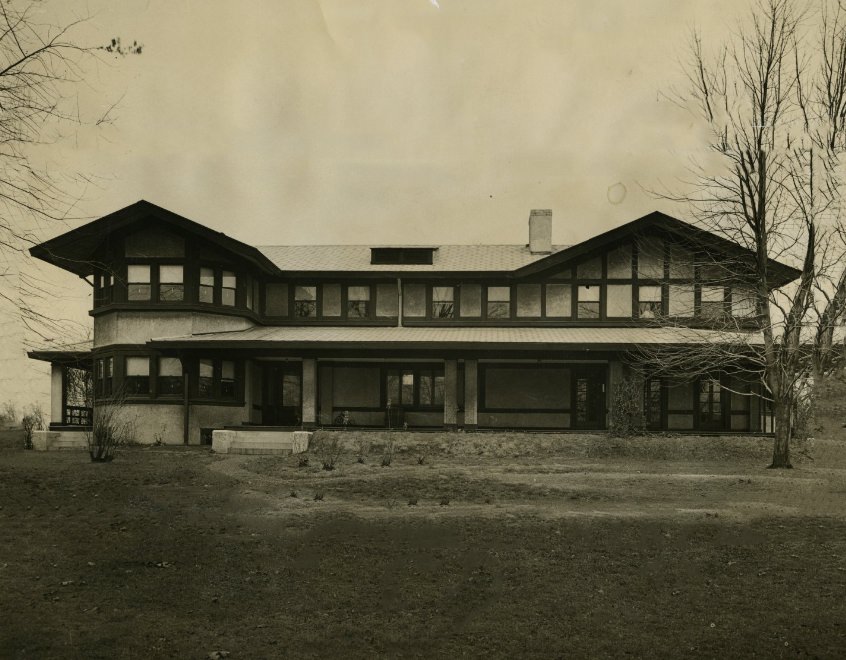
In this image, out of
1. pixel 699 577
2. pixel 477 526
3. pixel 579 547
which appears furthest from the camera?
pixel 477 526

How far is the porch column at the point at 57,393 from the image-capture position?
1211 inches

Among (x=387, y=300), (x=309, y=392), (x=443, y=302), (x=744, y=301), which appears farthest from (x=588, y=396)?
(x=309, y=392)

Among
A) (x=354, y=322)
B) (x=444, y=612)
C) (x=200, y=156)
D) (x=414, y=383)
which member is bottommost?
(x=444, y=612)

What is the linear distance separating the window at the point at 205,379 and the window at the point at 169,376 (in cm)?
63

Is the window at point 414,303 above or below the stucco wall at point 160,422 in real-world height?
above

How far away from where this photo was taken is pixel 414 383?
29.8m

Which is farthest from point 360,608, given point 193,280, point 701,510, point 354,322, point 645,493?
point 354,322

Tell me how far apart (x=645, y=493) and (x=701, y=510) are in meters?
1.96

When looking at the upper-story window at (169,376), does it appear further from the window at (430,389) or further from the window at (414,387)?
the window at (430,389)

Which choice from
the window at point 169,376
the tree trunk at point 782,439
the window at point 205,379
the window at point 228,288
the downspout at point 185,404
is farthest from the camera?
the window at point 228,288

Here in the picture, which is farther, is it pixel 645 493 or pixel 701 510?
pixel 645 493

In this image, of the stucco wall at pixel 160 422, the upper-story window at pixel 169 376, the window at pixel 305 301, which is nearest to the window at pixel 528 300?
the window at pixel 305 301

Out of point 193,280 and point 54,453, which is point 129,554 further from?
point 193,280

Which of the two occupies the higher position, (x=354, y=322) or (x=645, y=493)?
(x=354, y=322)
